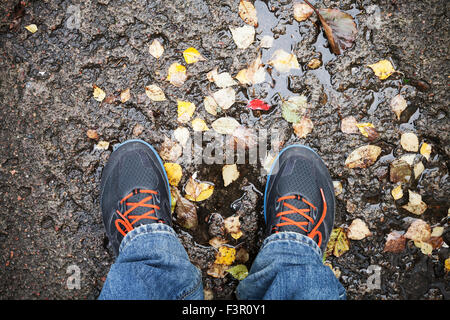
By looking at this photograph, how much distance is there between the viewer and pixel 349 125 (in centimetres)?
151

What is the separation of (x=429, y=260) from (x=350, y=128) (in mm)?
802

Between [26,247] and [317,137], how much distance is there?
5.26 ft

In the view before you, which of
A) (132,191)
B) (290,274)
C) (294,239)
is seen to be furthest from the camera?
(132,191)

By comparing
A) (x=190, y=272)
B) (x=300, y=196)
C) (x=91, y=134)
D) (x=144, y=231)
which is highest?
(x=91, y=134)

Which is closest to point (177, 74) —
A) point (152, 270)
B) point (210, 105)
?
point (210, 105)

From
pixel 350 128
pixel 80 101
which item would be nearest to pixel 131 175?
pixel 80 101

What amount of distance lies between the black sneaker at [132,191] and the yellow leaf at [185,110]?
0.23 meters

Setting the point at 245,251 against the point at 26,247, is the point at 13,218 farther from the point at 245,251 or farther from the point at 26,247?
the point at 245,251

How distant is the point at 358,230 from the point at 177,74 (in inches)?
47.7

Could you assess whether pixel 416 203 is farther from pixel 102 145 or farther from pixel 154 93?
pixel 102 145

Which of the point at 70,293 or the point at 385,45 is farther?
the point at 70,293

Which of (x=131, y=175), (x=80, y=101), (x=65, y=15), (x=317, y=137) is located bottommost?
(x=131, y=175)

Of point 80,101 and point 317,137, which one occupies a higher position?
point 80,101

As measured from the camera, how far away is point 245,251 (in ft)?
5.16
